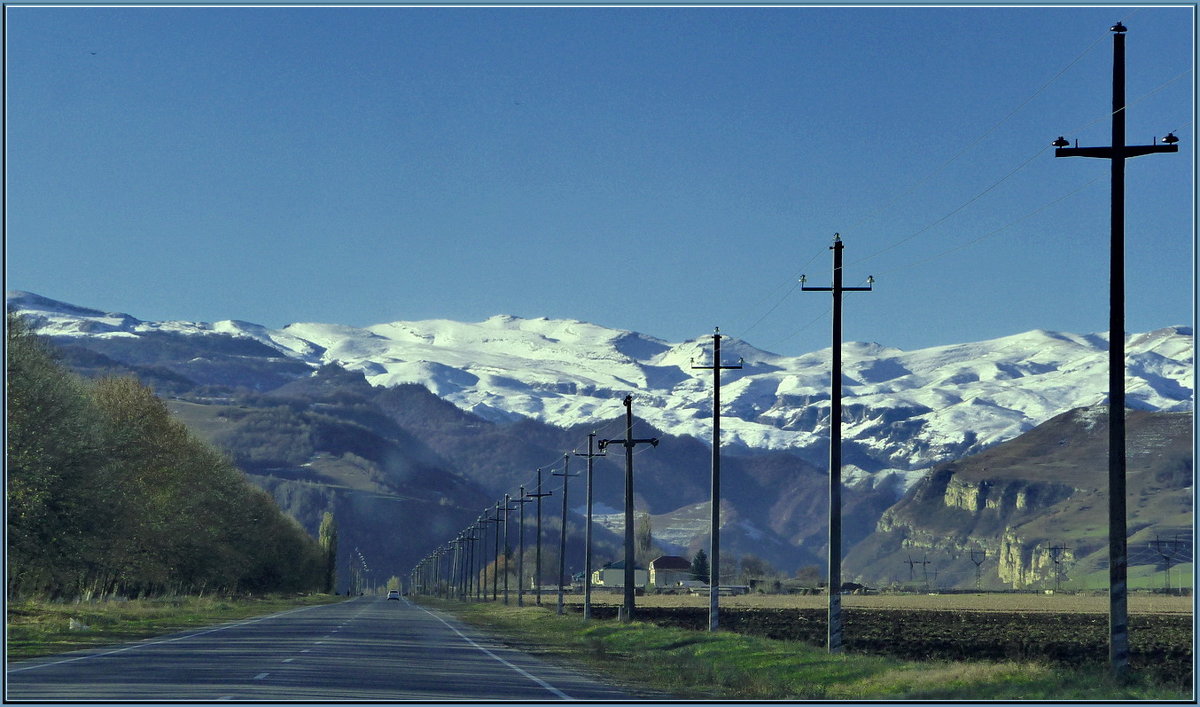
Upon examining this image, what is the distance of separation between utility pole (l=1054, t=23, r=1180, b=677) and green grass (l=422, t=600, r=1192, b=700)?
3.40ft

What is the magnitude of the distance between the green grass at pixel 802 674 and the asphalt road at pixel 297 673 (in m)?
2.09

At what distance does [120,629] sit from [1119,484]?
4214cm

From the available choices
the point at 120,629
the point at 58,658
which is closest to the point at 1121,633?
the point at 58,658

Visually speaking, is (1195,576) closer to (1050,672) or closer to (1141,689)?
(1141,689)

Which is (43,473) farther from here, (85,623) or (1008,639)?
(1008,639)

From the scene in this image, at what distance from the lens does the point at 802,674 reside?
114 feet

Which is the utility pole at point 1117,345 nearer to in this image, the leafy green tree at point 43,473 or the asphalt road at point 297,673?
the asphalt road at point 297,673

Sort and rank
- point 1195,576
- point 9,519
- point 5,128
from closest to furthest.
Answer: point 1195,576 < point 5,128 < point 9,519

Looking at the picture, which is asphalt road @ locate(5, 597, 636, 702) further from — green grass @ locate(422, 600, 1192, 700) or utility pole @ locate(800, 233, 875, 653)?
utility pole @ locate(800, 233, 875, 653)

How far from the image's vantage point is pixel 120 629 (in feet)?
195

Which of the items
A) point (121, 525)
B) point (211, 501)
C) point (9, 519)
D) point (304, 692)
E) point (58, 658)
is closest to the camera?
point (304, 692)

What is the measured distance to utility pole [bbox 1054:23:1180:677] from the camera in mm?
27797

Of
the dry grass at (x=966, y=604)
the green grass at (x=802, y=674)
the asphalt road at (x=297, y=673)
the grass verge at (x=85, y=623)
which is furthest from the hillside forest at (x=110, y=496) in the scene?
the dry grass at (x=966, y=604)

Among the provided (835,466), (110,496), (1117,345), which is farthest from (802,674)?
(110,496)
